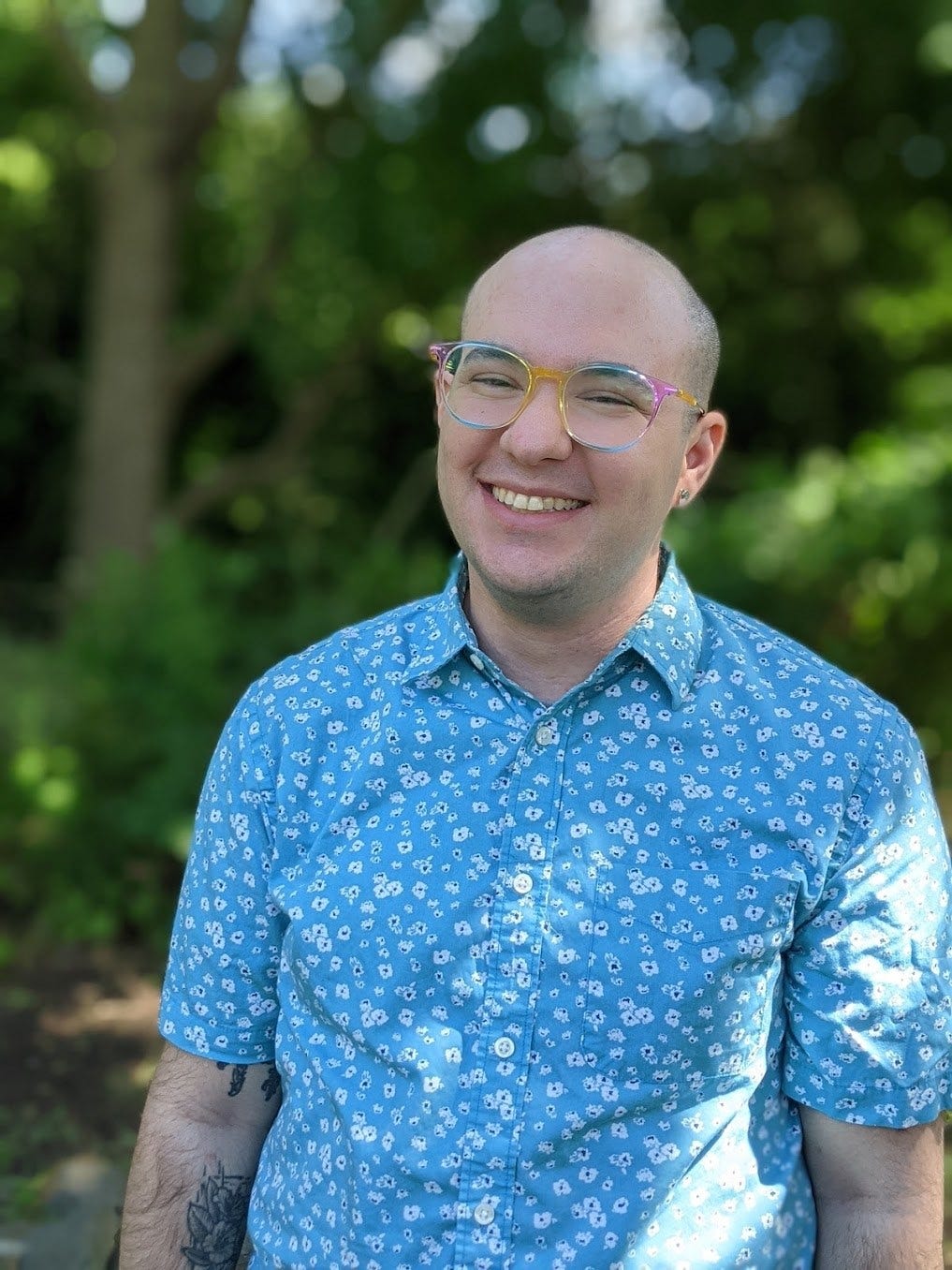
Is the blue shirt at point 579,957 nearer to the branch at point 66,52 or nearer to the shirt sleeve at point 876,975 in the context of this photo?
the shirt sleeve at point 876,975

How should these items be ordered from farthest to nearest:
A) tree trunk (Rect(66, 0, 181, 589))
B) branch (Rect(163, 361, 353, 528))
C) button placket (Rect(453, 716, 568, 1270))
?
branch (Rect(163, 361, 353, 528)) < tree trunk (Rect(66, 0, 181, 589)) < button placket (Rect(453, 716, 568, 1270))

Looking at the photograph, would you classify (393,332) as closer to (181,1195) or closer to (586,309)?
(586,309)

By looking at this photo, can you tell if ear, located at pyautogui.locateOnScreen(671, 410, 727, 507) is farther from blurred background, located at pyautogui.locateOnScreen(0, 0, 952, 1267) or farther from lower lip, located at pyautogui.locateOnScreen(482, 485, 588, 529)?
blurred background, located at pyautogui.locateOnScreen(0, 0, 952, 1267)

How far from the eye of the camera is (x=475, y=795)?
1723 millimetres

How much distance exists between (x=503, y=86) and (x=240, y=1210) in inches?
341

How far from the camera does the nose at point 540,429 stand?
1.71 meters

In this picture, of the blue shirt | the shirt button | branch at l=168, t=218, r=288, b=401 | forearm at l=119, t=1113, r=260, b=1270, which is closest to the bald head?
the blue shirt

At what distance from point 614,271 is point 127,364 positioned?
25.6 ft

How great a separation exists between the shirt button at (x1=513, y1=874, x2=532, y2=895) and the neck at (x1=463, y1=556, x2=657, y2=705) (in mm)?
247

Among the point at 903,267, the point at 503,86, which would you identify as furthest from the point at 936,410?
the point at 903,267

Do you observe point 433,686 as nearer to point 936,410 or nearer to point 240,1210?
point 240,1210

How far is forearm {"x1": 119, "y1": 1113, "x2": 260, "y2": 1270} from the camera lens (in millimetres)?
1804

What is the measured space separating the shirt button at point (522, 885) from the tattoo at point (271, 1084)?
18.3 inches

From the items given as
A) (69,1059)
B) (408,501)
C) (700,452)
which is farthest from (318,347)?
(700,452)
